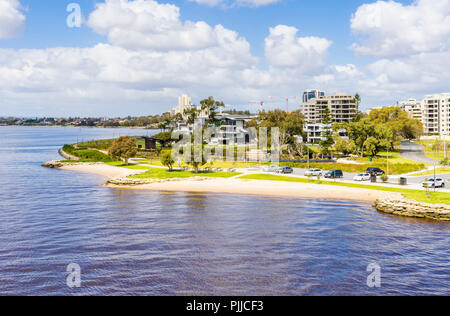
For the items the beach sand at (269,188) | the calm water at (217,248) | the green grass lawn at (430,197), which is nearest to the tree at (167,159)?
the beach sand at (269,188)

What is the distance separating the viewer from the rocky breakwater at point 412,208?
122 feet

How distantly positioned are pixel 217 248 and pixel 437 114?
627ft

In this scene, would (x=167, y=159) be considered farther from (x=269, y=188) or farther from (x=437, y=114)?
(x=437, y=114)

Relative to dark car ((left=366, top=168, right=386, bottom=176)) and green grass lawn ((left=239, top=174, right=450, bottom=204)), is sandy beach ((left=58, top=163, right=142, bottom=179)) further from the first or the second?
dark car ((left=366, top=168, right=386, bottom=176))

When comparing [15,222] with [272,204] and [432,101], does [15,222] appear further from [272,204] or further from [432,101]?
[432,101]

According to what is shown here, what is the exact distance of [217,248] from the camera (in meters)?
28.9

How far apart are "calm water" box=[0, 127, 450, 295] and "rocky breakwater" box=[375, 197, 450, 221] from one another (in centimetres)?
142

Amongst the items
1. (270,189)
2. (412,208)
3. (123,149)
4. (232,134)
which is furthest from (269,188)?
(232,134)

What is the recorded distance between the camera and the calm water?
2256cm

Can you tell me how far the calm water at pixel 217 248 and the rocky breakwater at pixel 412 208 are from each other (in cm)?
142

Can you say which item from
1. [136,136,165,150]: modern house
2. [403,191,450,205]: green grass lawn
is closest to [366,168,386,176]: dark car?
[403,191,450,205]: green grass lawn
